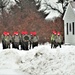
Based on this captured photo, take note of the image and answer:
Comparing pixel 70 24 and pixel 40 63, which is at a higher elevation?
pixel 70 24

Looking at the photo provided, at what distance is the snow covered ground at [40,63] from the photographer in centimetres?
1650

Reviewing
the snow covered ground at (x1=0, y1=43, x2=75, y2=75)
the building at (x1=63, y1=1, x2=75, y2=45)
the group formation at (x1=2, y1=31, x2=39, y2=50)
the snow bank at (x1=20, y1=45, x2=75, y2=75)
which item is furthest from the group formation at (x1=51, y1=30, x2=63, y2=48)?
the snow bank at (x1=20, y1=45, x2=75, y2=75)

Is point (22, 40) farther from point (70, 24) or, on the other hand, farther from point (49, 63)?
point (49, 63)

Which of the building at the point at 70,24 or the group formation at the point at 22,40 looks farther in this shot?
the building at the point at 70,24

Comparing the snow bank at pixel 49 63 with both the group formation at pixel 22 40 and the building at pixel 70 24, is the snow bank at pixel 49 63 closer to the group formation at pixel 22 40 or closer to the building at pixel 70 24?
the group formation at pixel 22 40

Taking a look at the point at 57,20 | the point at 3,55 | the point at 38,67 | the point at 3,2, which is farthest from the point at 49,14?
the point at 38,67

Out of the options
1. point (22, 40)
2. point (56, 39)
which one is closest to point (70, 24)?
point (56, 39)

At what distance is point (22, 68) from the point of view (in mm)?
18484

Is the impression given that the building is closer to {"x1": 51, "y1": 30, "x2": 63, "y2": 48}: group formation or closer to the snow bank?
{"x1": 51, "y1": 30, "x2": 63, "y2": 48}: group formation

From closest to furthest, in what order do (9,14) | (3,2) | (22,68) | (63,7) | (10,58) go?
(22,68)
(10,58)
(63,7)
(9,14)
(3,2)

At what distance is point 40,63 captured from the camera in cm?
1811

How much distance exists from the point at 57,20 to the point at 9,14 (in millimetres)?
13063

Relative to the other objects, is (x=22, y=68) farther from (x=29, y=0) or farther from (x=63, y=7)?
(x=29, y=0)

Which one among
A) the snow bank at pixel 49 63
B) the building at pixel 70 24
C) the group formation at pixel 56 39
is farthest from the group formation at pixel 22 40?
the snow bank at pixel 49 63
